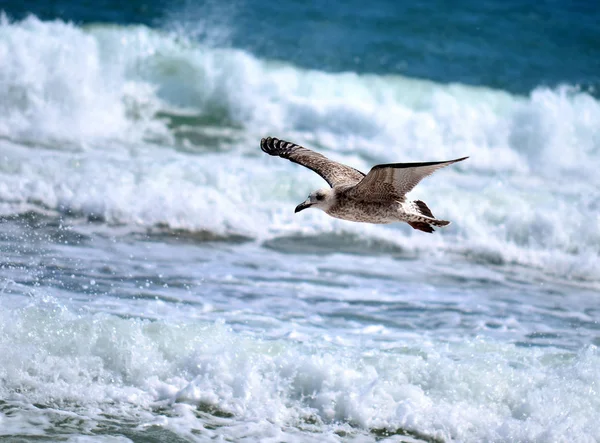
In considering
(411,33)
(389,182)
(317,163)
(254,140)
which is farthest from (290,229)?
(411,33)

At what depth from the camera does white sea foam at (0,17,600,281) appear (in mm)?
9820

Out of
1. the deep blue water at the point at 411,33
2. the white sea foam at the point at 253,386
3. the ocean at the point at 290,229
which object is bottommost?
the white sea foam at the point at 253,386

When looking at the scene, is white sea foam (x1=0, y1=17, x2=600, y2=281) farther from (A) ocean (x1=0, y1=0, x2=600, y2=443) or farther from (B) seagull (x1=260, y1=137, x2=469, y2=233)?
(B) seagull (x1=260, y1=137, x2=469, y2=233)

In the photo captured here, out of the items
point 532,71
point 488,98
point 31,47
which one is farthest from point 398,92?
point 31,47

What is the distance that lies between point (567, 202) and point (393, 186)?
7032mm

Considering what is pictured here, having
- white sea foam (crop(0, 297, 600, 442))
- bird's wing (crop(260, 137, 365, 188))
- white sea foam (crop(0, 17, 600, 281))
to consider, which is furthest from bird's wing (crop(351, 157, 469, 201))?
white sea foam (crop(0, 17, 600, 281))

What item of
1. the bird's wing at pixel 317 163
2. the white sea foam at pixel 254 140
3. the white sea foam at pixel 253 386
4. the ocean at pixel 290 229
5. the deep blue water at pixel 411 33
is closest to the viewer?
the white sea foam at pixel 253 386

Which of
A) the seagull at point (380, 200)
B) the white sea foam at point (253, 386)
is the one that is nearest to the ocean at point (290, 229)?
the white sea foam at point (253, 386)

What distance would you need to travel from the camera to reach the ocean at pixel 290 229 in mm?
5723

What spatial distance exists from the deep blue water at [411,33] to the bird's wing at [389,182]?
10390 millimetres

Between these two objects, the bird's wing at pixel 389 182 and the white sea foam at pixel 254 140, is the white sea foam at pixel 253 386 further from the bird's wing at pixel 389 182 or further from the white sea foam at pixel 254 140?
the white sea foam at pixel 254 140

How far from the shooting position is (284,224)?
32.7 feet

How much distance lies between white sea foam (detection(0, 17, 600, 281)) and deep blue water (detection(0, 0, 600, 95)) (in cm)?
50

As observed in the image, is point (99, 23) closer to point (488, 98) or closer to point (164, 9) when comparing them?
point (164, 9)
